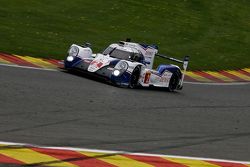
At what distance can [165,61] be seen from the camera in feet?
81.3

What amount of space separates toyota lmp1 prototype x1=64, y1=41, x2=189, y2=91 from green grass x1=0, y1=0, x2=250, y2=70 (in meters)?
3.08

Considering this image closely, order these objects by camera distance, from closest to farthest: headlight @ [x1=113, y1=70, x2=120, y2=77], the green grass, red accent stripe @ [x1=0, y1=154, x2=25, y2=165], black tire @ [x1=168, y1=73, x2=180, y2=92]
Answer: red accent stripe @ [x1=0, y1=154, x2=25, y2=165] < headlight @ [x1=113, y1=70, x2=120, y2=77] < black tire @ [x1=168, y1=73, x2=180, y2=92] < the green grass

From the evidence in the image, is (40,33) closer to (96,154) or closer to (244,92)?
(244,92)

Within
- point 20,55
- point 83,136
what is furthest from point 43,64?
point 83,136

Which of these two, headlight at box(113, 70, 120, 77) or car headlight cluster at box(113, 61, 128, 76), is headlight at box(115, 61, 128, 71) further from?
headlight at box(113, 70, 120, 77)

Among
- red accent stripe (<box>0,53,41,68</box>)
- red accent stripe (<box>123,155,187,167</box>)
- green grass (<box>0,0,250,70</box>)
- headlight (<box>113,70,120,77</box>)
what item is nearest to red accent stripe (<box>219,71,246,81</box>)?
green grass (<box>0,0,250,70</box>)

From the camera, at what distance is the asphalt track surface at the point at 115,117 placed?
10.3 meters

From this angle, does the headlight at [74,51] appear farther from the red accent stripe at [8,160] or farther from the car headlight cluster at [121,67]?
the red accent stripe at [8,160]

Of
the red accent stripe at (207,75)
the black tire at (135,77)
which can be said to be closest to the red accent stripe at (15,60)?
the black tire at (135,77)

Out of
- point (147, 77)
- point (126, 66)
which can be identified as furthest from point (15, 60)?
point (147, 77)

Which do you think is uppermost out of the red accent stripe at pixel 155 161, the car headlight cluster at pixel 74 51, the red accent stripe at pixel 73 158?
the car headlight cluster at pixel 74 51

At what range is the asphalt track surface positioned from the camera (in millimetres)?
10273

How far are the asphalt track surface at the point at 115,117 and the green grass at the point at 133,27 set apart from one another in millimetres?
5283

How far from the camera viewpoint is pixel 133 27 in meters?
30.0
